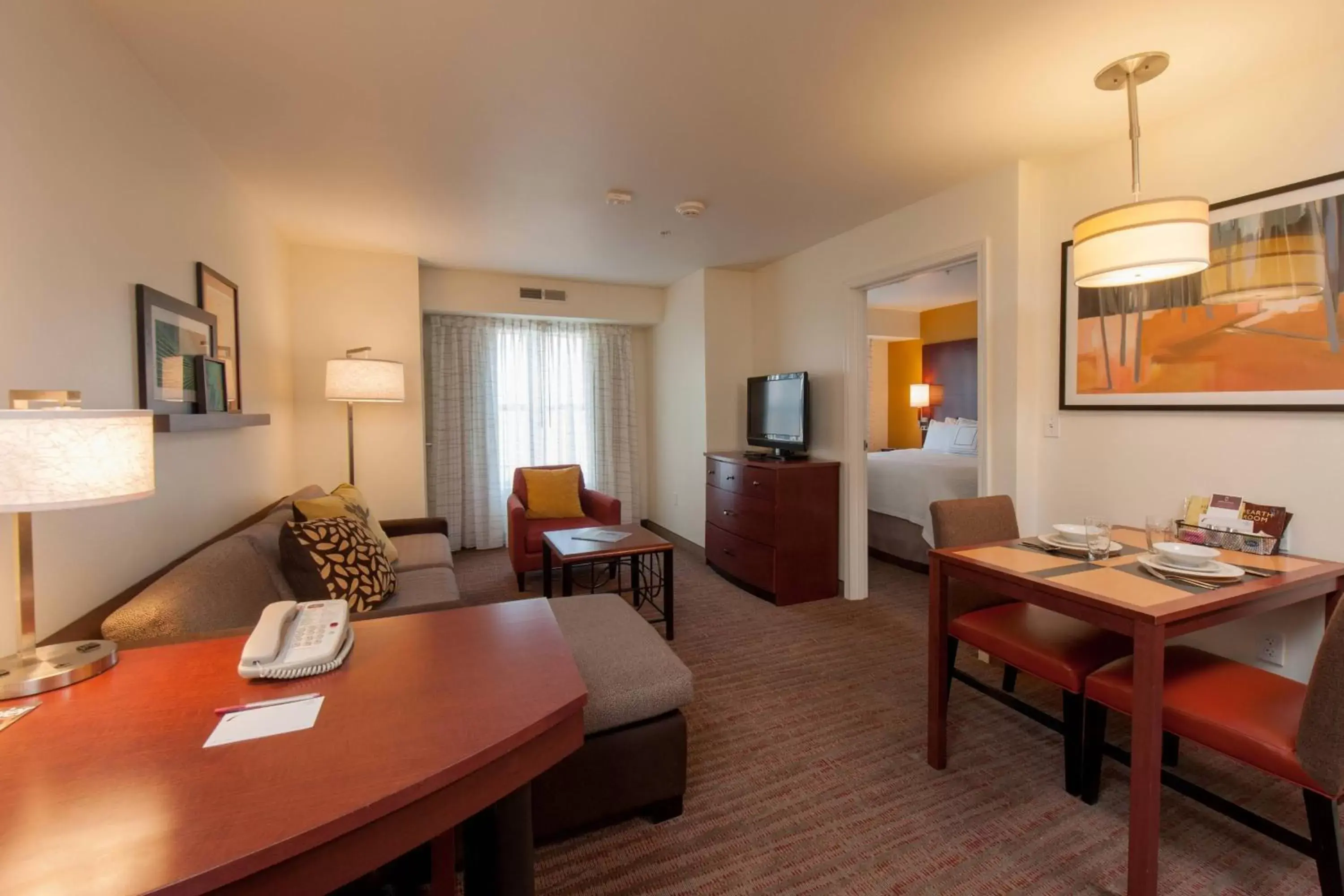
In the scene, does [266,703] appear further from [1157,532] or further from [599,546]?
[1157,532]

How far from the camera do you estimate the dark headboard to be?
21.1 feet

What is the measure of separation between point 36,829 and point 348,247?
13.3ft

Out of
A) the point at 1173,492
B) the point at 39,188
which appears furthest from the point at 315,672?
the point at 1173,492

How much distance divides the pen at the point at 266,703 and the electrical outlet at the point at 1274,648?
9.87ft

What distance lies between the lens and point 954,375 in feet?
21.9

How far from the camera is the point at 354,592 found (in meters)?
2.18

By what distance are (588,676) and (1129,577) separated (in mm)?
1664

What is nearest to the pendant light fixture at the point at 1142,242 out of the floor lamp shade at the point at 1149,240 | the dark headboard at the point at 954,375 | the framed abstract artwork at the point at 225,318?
the floor lamp shade at the point at 1149,240

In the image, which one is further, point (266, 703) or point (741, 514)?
point (741, 514)

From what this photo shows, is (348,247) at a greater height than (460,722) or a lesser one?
greater

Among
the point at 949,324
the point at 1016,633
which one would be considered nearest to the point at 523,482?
the point at 1016,633

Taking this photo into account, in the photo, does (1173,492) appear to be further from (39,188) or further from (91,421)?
(39,188)

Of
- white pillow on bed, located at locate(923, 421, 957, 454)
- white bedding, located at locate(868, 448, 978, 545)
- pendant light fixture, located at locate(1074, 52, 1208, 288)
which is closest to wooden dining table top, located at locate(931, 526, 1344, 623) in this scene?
pendant light fixture, located at locate(1074, 52, 1208, 288)

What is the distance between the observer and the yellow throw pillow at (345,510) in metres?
2.63
